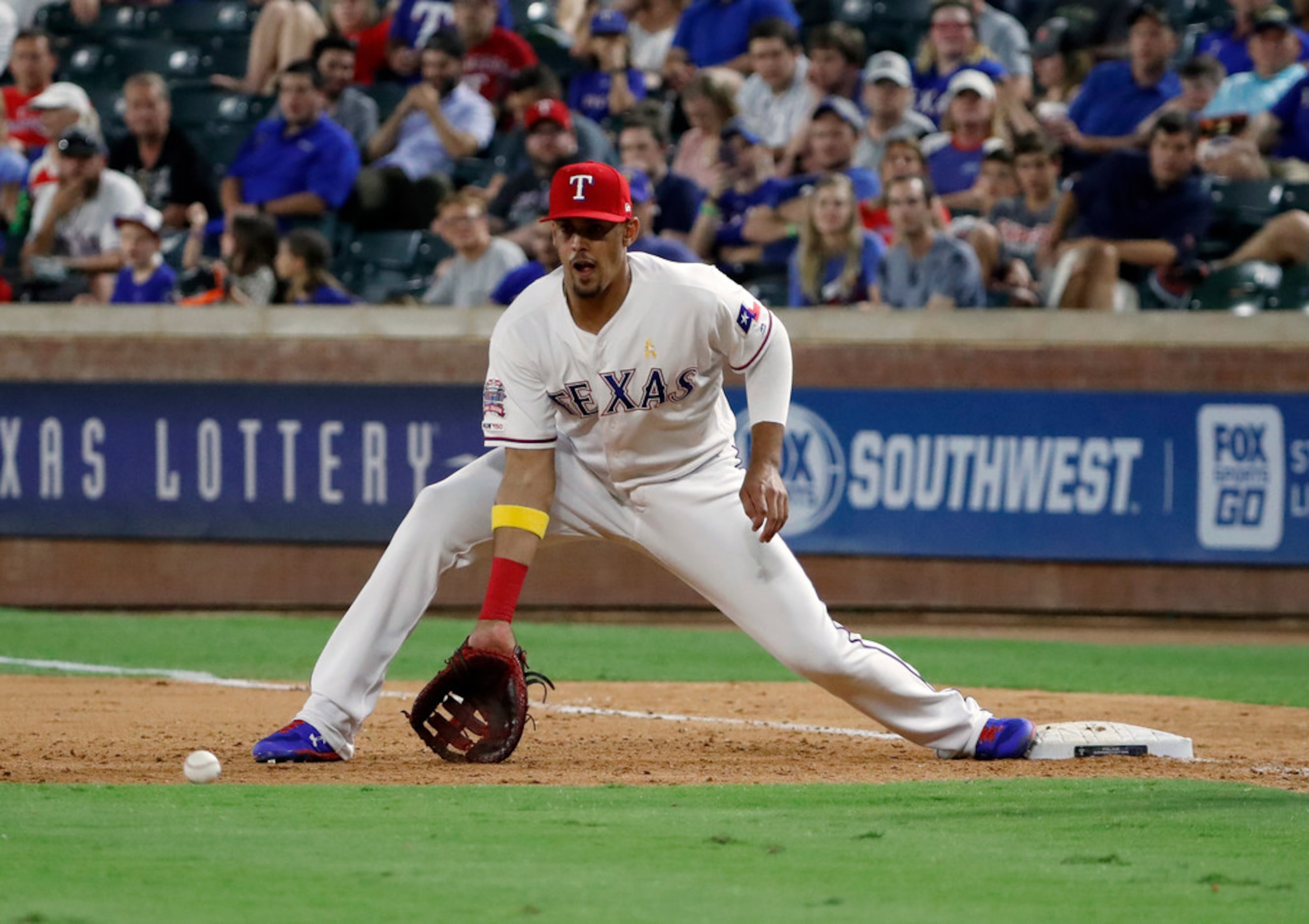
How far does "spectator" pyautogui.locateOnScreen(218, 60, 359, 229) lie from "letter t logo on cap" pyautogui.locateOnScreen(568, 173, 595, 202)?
761cm

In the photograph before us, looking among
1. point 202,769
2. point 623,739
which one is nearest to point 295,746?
point 202,769

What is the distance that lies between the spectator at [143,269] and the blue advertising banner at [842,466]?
846mm

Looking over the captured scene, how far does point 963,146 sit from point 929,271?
1.51 m

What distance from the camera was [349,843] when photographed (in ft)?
13.6

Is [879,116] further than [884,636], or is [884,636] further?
[879,116]

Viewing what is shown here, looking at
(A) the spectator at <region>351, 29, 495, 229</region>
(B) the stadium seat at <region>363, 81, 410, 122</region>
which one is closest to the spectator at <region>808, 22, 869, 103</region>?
(A) the spectator at <region>351, 29, 495, 229</region>

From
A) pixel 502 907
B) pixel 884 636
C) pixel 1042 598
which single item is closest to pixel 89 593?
pixel 884 636

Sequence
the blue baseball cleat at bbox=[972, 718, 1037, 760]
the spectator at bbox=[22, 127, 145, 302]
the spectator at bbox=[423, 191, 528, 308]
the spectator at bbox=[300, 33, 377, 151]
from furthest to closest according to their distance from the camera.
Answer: the spectator at bbox=[300, 33, 377, 151] < the spectator at bbox=[22, 127, 145, 302] < the spectator at bbox=[423, 191, 528, 308] < the blue baseball cleat at bbox=[972, 718, 1037, 760]

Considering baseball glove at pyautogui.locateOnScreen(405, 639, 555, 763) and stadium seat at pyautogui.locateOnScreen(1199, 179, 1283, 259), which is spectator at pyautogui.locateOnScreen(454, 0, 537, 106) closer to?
stadium seat at pyautogui.locateOnScreen(1199, 179, 1283, 259)

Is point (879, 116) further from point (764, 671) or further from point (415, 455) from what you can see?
point (764, 671)

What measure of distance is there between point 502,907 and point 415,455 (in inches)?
300

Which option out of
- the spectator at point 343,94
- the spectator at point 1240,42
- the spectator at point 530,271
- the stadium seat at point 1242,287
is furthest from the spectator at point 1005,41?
the spectator at point 343,94

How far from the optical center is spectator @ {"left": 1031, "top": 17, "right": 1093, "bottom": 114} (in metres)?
12.9

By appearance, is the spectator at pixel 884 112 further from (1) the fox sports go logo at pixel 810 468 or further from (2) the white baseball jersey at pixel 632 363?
A: (2) the white baseball jersey at pixel 632 363
